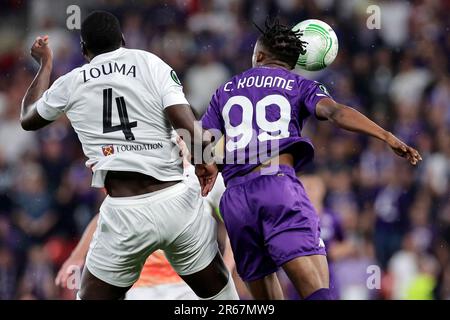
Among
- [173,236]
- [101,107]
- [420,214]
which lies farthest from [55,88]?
[420,214]

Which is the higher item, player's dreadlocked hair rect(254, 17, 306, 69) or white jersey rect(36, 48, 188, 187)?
player's dreadlocked hair rect(254, 17, 306, 69)

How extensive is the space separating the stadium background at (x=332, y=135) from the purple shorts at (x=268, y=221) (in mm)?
4090

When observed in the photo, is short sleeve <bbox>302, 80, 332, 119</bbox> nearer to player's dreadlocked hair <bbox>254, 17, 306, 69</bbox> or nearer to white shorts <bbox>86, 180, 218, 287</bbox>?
player's dreadlocked hair <bbox>254, 17, 306, 69</bbox>

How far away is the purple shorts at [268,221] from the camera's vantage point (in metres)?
5.53

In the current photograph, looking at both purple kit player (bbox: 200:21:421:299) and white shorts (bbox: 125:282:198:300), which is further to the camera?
white shorts (bbox: 125:282:198:300)

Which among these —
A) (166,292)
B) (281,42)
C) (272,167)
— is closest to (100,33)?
(281,42)

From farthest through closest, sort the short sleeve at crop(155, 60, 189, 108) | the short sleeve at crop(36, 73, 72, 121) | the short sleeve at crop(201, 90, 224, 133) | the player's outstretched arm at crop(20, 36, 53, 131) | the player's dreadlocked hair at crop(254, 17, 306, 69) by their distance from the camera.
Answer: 1. the player's dreadlocked hair at crop(254, 17, 306, 69)
2. the short sleeve at crop(201, 90, 224, 133)
3. the player's outstretched arm at crop(20, 36, 53, 131)
4. the short sleeve at crop(36, 73, 72, 121)
5. the short sleeve at crop(155, 60, 189, 108)

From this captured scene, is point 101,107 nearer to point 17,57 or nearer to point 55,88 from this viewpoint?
point 55,88

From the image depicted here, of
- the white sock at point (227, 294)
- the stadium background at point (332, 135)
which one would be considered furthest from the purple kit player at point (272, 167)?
the stadium background at point (332, 135)

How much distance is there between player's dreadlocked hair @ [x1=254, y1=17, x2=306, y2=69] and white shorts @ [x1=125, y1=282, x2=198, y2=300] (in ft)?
5.95

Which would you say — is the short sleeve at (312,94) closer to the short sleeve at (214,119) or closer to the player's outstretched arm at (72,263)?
the short sleeve at (214,119)

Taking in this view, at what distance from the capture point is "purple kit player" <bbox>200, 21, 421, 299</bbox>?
18.0ft

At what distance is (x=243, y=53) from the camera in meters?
12.9

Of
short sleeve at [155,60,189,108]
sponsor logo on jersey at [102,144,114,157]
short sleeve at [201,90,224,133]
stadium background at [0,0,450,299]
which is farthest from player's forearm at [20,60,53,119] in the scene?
stadium background at [0,0,450,299]
